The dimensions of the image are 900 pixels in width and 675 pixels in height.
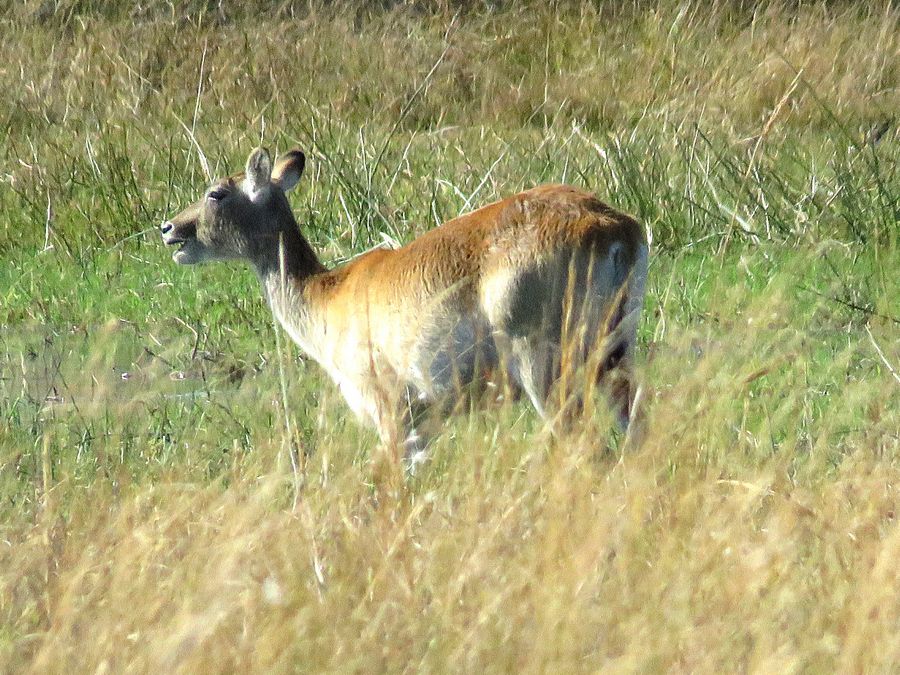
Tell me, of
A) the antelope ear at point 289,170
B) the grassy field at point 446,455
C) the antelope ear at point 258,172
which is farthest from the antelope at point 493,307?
the antelope ear at point 289,170

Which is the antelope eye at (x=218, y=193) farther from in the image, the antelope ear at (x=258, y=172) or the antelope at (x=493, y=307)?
the antelope at (x=493, y=307)

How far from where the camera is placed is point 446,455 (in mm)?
4379

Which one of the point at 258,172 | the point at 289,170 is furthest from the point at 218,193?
the point at 289,170

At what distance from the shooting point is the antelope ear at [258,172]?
6.10 m

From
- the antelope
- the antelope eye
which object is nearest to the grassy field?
the antelope

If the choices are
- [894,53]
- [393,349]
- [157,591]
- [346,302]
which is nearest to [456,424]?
[393,349]

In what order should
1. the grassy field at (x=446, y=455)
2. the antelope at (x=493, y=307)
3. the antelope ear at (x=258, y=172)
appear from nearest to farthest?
1. the grassy field at (x=446, y=455)
2. the antelope at (x=493, y=307)
3. the antelope ear at (x=258, y=172)

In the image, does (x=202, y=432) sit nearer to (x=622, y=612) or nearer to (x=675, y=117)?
(x=622, y=612)

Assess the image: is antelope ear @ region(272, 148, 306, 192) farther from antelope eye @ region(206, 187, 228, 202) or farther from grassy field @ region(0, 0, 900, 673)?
grassy field @ region(0, 0, 900, 673)

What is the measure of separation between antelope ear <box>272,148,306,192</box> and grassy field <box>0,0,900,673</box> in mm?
631

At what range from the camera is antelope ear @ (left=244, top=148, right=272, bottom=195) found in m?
6.10

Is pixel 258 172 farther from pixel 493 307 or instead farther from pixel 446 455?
pixel 446 455

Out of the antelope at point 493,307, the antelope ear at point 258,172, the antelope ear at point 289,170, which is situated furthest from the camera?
the antelope ear at point 289,170

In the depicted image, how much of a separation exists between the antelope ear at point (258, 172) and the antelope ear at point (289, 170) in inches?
6.0
